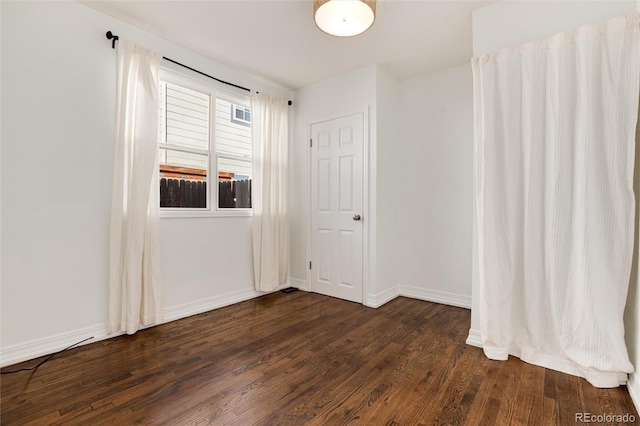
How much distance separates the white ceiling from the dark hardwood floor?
2.67 meters

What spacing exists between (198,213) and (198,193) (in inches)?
8.9

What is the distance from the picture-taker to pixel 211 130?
11.0 feet

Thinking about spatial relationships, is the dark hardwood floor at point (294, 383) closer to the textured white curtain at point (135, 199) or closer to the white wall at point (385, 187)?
the textured white curtain at point (135, 199)

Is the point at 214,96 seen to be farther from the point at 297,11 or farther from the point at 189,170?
the point at 297,11

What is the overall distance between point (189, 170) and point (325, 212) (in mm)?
1638

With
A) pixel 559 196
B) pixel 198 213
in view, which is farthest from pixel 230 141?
pixel 559 196

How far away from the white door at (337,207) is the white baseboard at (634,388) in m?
2.18

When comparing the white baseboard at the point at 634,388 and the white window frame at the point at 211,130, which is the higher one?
the white window frame at the point at 211,130

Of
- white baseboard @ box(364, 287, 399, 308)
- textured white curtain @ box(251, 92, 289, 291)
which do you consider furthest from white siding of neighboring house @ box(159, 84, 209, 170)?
white baseboard @ box(364, 287, 399, 308)

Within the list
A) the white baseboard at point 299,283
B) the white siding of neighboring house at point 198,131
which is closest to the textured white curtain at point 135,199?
the white siding of neighboring house at point 198,131

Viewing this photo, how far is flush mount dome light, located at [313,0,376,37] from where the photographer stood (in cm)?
204

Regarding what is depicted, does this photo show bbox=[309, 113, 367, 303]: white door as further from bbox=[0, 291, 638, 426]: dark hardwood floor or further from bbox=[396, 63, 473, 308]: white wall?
bbox=[0, 291, 638, 426]: dark hardwood floor

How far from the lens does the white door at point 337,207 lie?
353 cm

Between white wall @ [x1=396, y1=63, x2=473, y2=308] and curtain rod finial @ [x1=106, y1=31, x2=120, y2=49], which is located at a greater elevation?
curtain rod finial @ [x1=106, y1=31, x2=120, y2=49]
